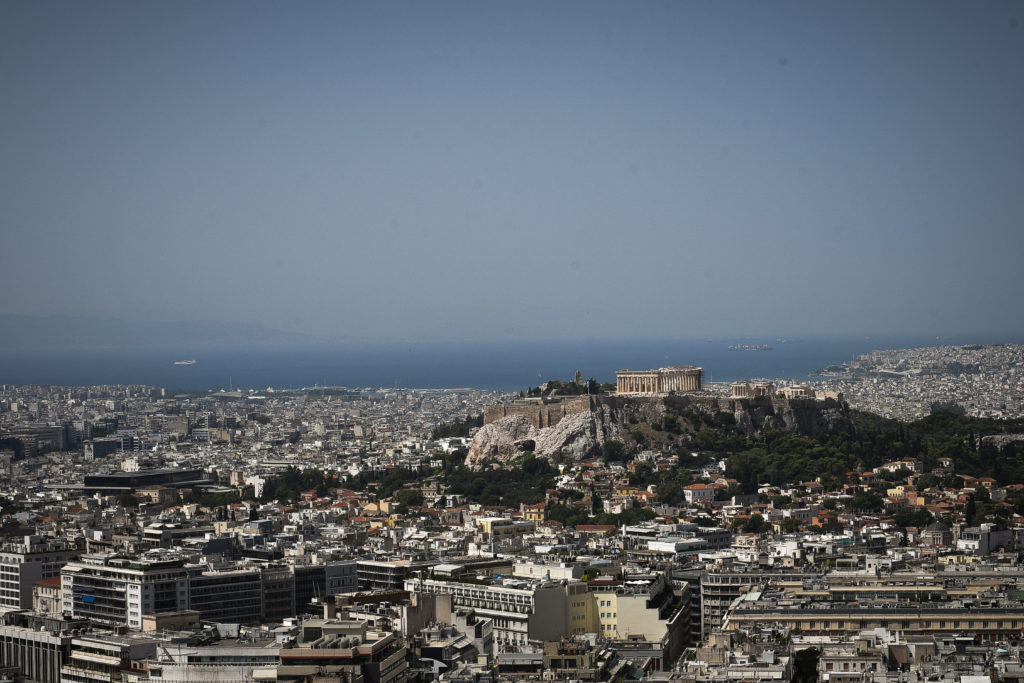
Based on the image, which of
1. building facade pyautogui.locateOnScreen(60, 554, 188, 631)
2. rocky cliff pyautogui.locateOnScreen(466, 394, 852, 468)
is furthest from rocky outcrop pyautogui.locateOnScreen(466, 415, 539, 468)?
building facade pyautogui.locateOnScreen(60, 554, 188, 631)

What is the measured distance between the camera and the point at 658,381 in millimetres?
91500

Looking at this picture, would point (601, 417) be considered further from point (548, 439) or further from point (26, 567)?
point (26, 567)

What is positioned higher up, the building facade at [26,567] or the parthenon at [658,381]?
the parthenon at [658,381]

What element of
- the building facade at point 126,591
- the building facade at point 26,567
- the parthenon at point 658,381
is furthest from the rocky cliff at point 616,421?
the building facade at point 126,591

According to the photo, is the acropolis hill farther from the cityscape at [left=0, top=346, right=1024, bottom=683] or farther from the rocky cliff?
the cityscape at [left=0, top=346, right=1024, bottom=683]

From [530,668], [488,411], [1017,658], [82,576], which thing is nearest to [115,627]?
[82,576]

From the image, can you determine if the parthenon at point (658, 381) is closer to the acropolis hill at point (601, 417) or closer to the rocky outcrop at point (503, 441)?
the acropolis hill at point (601, 417)

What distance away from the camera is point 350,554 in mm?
50500

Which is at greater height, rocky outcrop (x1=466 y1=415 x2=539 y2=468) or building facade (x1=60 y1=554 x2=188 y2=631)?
rocky outcrop (x1=466 y1=415 x2=539 y2=468)

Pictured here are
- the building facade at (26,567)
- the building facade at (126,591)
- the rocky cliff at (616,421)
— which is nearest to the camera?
the building facade at (126,591)

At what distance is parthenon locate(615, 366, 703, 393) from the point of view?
91.2m

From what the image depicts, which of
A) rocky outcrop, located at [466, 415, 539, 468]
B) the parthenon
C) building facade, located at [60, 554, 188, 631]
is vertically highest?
the parthenon

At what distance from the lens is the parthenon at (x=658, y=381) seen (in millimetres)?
91250

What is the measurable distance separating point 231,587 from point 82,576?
3183 mm
